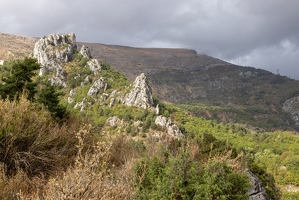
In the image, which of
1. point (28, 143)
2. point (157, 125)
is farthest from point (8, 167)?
point (157, 125)

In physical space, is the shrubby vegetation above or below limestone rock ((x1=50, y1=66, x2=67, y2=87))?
below

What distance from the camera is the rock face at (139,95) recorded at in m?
69.5

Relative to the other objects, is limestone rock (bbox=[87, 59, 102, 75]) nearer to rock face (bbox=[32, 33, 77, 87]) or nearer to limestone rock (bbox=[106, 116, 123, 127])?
rock face (bbox=[32, 33, 77, 87])

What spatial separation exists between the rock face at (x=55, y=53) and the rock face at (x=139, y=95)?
19.1 meters

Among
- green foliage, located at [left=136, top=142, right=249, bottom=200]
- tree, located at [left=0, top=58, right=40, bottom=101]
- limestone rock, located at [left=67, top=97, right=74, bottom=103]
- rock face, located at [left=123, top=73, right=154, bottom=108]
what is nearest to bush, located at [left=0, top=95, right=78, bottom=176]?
green foliage, located at [left=136, top=142, right=249, bottom=200]

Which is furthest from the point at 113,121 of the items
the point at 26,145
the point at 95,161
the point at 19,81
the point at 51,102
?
the point at 95,161

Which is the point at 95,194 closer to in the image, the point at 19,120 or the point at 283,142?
the point at 19,120

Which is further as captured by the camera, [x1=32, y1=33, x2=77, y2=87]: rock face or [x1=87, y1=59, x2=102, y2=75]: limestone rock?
[x1=87, y1=59, x2=102, y2=75]: limestone rock

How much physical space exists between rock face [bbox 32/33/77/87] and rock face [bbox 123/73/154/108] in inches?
753

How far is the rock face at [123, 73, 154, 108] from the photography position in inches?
2736

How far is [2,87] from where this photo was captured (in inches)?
669

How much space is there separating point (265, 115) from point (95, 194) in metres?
206

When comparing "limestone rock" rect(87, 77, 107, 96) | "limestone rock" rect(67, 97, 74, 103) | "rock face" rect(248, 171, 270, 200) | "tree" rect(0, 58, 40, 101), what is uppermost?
"limestone rock" rect(87, 77, 107, 96)

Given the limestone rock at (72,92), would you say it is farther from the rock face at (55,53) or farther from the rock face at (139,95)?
the rock face at (139,95)
